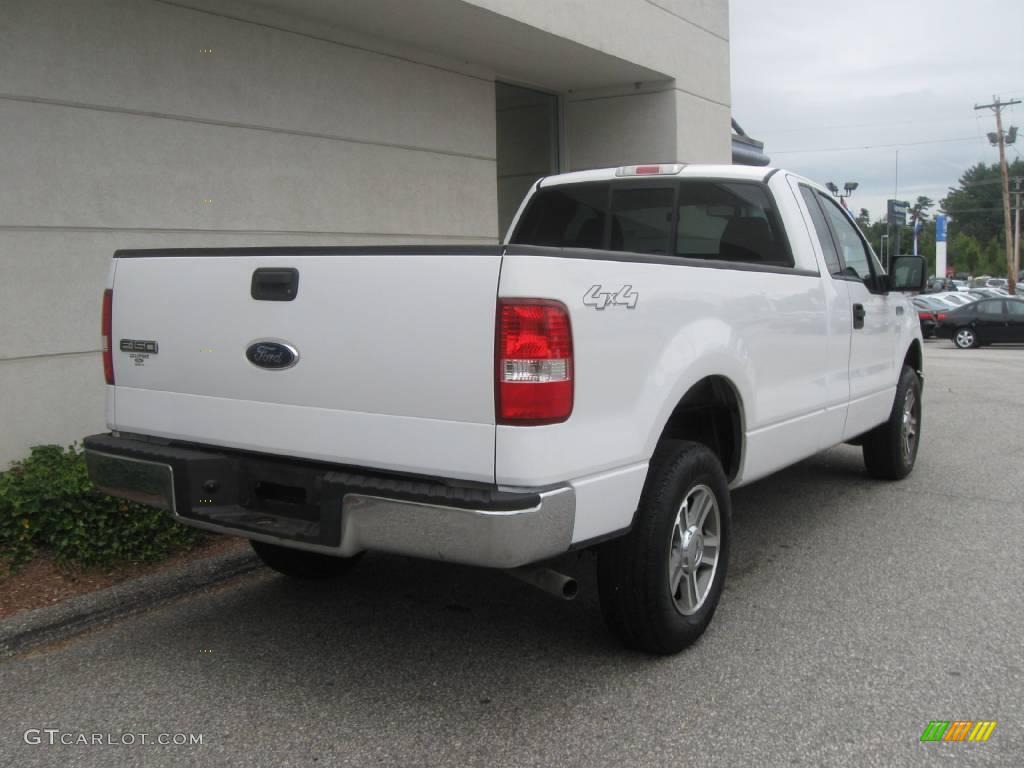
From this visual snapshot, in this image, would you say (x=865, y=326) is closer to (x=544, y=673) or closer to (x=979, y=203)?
(x=544, y=673)

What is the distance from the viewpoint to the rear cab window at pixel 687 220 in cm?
519

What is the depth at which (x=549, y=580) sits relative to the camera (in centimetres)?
348

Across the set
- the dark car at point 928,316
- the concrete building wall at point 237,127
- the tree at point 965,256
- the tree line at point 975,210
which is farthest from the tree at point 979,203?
the concrete building wall at point 237,127

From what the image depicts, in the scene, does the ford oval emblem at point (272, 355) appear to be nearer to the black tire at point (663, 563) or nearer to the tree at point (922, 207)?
the black tire at point (663, 563)

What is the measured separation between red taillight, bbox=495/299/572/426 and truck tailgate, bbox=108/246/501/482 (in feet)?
0.13

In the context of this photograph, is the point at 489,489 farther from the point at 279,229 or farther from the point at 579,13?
the point at 579,13

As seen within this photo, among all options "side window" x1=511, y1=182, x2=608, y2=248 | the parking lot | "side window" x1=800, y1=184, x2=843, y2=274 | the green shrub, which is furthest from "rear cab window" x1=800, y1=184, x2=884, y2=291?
the green shrub

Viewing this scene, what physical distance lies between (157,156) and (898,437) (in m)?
5.56

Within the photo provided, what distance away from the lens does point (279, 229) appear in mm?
7703

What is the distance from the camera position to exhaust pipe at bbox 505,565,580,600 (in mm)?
3447

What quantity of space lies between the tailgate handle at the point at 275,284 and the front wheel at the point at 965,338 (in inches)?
1092

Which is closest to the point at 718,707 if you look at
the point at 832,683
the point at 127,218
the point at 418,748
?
the point at 832,683

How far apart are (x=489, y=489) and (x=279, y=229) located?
204 inches

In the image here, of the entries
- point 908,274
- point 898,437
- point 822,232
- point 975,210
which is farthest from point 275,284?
point 975,210
